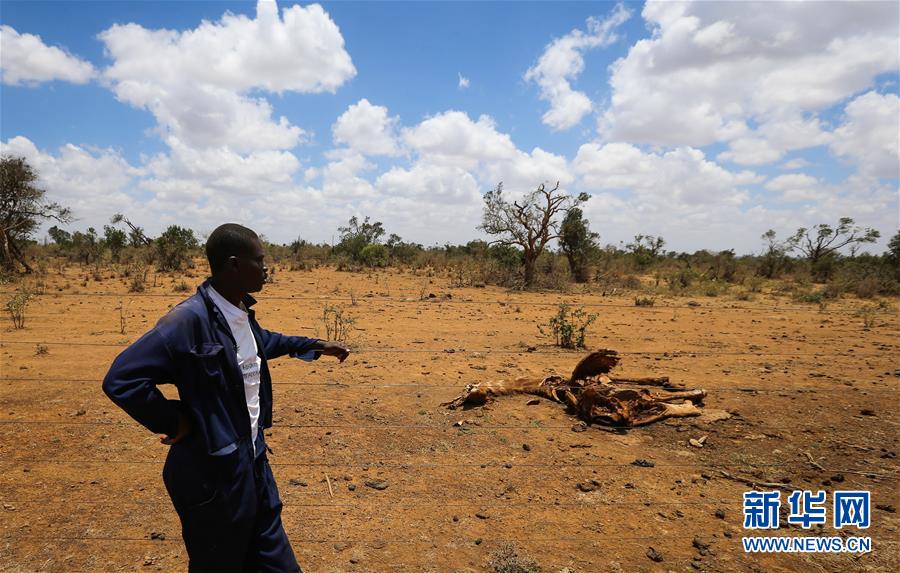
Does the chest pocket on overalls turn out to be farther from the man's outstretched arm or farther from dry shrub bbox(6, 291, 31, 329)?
dry shrub bbox(6, 291, 31, 329)

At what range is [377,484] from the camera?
412 cm

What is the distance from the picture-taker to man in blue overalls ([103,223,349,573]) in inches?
66.9

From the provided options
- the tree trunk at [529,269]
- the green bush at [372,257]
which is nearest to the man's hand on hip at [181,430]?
the tree trunk at [529,269]

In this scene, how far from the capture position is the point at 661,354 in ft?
30.5

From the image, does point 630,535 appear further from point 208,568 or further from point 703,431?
point 208,568

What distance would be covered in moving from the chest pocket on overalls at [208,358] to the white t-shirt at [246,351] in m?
0.14

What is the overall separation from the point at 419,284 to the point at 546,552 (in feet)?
61.2

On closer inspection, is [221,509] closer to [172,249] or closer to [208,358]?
[208,358]

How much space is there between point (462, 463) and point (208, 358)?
10.7 ft

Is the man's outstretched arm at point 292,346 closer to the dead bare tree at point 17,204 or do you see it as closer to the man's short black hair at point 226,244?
the man's short black hair at point 226,244

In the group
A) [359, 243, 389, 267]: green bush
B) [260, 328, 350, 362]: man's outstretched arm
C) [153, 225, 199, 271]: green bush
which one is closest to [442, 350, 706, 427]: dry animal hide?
[260, 328, 350, 362]: man's outstretched arm

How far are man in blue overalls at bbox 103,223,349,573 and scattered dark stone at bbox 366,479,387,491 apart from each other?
2.06m

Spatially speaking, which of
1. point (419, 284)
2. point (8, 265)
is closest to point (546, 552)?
point (419, 284)

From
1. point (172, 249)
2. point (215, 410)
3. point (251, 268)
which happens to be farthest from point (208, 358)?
point (172, 249)
